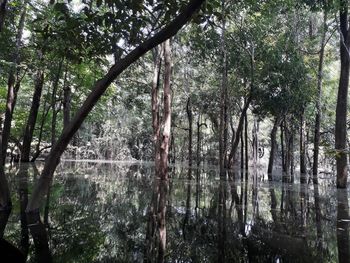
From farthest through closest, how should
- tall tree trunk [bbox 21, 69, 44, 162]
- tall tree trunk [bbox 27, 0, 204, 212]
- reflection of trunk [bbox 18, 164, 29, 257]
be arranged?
tall tree trunk [bbox 21, 69, 44, 162], tall tree trunk [bbox 27, 0, 204, 212], reflection of trunk [bbox 18, 164, 29, 257]

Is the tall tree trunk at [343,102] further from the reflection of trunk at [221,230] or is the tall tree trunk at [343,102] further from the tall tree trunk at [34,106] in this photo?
the tall tree trunk at [34,106]

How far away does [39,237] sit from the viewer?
5.11 meters

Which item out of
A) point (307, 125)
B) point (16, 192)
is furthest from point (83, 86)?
point (307, 125)

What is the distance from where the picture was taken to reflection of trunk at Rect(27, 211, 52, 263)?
4.21 meters

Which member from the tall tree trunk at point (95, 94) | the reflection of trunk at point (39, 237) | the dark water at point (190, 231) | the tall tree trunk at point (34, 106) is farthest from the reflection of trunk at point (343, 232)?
the tall tree trunk at point (34, 106)

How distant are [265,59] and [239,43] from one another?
199 centimetres

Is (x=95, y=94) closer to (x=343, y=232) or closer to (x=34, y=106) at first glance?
(x=343, y=232)

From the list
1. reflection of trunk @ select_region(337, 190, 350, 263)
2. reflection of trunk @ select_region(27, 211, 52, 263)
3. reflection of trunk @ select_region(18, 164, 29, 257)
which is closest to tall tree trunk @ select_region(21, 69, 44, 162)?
reflection of trunk @ select_region(18, 164, 29, 257)

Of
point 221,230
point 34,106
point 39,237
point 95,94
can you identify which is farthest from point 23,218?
point 34,106

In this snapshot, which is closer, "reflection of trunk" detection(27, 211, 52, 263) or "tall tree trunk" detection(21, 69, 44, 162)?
"reflection of trunk" detection(27, 211, 52, 263)

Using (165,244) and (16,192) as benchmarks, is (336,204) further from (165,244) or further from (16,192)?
(16,192)

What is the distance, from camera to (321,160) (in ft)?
204

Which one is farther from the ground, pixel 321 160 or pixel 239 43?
pixel 239 43

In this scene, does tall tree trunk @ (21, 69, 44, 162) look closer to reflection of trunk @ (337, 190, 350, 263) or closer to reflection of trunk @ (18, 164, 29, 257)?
reflection of trunk @ (18, 164, 29, 257)
